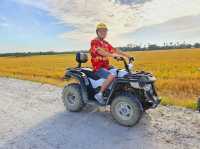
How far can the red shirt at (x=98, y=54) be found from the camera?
584cm

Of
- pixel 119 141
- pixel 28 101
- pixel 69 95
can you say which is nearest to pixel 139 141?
pixel 119 141

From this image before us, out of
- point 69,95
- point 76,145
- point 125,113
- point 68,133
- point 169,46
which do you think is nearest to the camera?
point 76,145

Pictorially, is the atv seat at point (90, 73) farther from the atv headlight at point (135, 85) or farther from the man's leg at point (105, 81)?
the atv headlight at point (135, 85)

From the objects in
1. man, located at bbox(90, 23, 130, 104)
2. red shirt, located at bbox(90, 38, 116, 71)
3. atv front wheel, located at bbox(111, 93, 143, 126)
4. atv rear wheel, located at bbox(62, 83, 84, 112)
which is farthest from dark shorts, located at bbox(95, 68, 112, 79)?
atv rear wheel, located at bbox(62, 83, 84, 112)

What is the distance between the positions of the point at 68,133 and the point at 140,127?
1337 millimetres

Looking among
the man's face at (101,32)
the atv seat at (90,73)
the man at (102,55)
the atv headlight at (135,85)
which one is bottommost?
the atv headlight at (135,85)

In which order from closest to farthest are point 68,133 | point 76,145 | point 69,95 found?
point 76,145 → point 68,133 → point 69,95

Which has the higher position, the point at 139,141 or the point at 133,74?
the point at 133,74

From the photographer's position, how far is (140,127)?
527 centimetres

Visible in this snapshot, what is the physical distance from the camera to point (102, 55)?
582 centimetres

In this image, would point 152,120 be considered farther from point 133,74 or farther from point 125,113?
point 133,74

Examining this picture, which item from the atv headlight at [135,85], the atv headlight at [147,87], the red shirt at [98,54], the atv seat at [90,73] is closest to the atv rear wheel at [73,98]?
the atv seat at [90,73]

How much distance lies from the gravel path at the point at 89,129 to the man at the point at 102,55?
76 centimetres

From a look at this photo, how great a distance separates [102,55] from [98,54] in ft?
0.38
